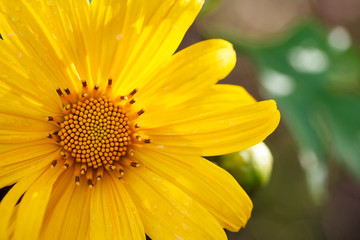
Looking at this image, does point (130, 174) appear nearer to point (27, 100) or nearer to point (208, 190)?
point (208, 190)

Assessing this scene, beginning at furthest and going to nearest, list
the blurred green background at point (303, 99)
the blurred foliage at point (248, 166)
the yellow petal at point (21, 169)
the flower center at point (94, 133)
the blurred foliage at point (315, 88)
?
1. the blurred green background at point (303, 99)
2. the blurred foliage at point (315, 88)
3. the blurred foliage at point (248, 166)
4. the flower center at point (94, 133)
5. the yellow petal at point (21, 169)

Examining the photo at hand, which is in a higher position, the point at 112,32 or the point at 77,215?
the point at 112,32

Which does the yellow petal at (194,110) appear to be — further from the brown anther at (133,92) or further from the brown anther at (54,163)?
the brown anther at (54,163)

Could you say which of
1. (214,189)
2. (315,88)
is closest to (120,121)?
(214,189)

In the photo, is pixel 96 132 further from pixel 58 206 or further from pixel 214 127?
pixel 214 127

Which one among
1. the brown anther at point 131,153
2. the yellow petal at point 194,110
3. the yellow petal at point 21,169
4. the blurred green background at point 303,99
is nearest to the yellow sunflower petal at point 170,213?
the brown anther at point 131,153

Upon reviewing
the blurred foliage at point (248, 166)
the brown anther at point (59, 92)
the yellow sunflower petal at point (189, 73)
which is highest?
the brown anther at point (59, 92)

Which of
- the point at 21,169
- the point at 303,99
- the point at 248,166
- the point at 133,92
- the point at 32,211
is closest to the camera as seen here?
the point at 32,211

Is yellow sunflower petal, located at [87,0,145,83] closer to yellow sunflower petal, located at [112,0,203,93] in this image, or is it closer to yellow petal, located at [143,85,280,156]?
yellow sunflower petal, located at [112,0,203,93]
